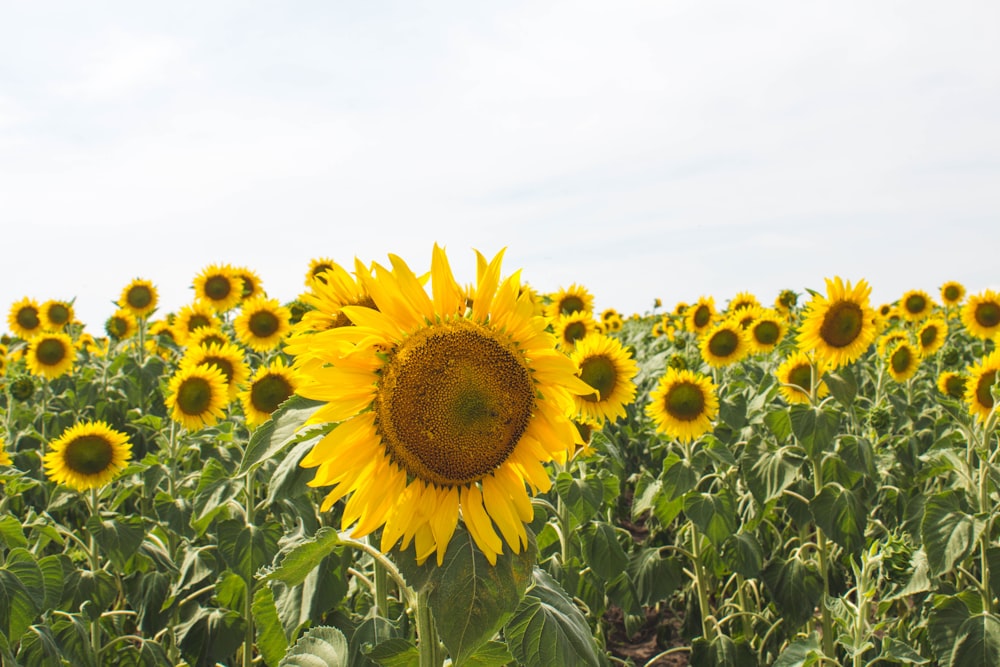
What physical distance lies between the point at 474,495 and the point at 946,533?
2.86m

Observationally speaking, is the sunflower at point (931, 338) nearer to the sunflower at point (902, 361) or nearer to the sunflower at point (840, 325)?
the sunflower at point (902, 361)

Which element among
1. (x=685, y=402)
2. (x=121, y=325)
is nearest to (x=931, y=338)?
(x=685, y=402)

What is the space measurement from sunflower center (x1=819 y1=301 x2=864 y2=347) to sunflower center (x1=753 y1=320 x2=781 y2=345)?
6.56 feet

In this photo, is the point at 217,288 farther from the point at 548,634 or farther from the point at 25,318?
the point at 548,634

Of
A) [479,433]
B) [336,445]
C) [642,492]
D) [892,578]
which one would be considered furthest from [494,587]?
[642,492]

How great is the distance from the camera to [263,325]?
674 cm

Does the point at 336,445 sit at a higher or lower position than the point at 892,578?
higher

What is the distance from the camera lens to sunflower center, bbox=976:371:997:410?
512cm

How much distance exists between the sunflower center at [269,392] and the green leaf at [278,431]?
2.43 meters

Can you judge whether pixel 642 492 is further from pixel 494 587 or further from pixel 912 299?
pixel 912 299

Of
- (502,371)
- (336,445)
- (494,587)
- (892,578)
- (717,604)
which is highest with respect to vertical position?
(502,371)

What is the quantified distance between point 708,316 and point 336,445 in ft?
24.0

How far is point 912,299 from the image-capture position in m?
10.6

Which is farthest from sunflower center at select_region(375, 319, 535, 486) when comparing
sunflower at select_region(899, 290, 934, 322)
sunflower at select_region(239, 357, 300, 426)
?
sunflower at select_region(899, 290, 934, 322)
